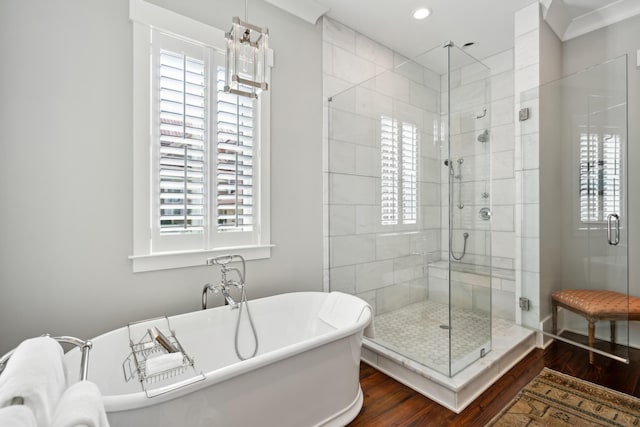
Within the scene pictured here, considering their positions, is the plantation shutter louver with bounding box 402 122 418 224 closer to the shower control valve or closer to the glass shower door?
the shower control valve

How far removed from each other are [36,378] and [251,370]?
715 mm

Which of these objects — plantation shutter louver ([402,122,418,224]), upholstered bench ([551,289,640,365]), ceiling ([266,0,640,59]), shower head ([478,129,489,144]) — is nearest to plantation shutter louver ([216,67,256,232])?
ceiling ([266,0,640,59])

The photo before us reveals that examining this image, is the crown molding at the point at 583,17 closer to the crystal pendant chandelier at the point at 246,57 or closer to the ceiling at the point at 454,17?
the ceiling at the point at 454,17

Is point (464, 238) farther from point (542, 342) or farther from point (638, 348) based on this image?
point (638, 348)

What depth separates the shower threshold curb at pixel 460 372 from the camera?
1.87m

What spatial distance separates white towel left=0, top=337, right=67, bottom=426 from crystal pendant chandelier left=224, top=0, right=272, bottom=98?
47.9 inches

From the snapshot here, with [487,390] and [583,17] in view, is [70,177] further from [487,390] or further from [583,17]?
[583,17]

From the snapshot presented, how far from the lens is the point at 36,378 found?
784mm

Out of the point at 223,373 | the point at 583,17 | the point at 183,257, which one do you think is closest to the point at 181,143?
the point at 183,257

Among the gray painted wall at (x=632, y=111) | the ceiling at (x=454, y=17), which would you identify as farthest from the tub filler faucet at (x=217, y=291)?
the gray painted wall at (x=632, y=111)

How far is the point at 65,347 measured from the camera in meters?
1.70

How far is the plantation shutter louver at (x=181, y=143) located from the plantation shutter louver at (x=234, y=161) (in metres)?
0.12

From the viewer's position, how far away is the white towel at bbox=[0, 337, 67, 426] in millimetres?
715

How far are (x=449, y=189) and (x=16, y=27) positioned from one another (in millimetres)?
2539
